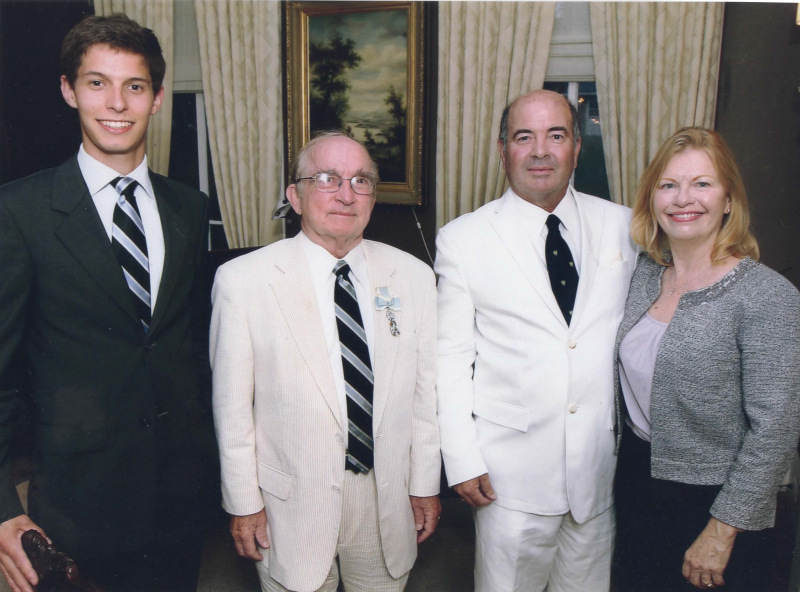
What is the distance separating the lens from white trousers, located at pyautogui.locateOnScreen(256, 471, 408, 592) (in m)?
1.77

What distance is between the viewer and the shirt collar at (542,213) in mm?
2025

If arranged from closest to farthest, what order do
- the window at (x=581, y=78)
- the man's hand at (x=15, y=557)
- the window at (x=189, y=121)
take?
the man's hand at (x=15, y=557) < the window at (x=581, y=78) < the window at (x=189, y=121)

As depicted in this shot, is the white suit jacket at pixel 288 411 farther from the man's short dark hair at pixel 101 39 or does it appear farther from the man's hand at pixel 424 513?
the man's short dark hair at pixel 101 39

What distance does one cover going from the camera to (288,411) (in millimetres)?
1701

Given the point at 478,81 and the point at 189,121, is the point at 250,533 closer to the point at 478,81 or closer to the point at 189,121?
the point at 478,81

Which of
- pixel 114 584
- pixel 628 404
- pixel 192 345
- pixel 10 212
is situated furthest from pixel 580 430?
pixel 10 212

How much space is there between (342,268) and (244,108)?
2.92 m

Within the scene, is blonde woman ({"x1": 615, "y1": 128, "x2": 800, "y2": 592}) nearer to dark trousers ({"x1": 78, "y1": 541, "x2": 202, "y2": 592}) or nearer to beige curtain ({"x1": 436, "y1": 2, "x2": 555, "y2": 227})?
dark trousers ({"x1": 78, "y1": 541, "x2": 202, "y2": 592})

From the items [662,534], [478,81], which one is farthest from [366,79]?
[662,534]

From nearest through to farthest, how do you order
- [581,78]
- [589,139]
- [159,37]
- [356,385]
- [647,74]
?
[356,385], [647,74], [581,78], [589,139], [159,37]

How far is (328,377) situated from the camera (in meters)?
1.70

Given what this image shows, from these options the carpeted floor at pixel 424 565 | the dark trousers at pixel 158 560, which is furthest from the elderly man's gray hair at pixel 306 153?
the carpeted floor at pixel 424 565

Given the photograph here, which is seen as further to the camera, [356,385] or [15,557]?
[356,385]

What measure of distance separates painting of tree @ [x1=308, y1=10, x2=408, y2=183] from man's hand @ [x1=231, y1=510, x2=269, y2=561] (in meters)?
2.72
